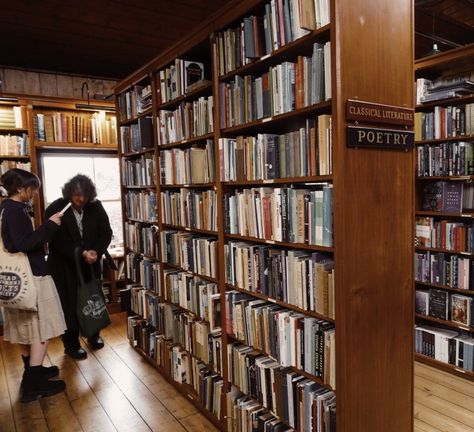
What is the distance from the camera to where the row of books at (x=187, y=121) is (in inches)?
95.9

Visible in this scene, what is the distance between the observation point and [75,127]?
459cm

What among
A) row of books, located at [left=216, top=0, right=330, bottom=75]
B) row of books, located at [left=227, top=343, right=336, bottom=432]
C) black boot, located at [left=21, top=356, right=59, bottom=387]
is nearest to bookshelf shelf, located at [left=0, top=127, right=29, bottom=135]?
black boot, located at [left=21, top=356, right=59, bottom=387]

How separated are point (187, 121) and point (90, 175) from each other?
2752 mm

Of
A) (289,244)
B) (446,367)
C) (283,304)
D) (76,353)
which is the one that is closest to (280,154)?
(289,244)

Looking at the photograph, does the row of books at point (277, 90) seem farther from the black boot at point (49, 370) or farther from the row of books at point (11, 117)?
the row of books at point (11, 117)

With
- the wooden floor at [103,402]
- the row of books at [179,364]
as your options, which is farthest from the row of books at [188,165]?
the wooden floor at [103,402]

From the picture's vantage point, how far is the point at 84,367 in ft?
11.1

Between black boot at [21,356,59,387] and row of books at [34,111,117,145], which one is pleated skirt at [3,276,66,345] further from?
row of books at [34,111,117,145]

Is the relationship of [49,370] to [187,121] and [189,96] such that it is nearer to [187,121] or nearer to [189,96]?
[187,121]

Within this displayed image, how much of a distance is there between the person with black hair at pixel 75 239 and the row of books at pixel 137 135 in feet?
1.76

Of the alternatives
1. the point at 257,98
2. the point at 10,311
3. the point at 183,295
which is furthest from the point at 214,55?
the point at 10,311

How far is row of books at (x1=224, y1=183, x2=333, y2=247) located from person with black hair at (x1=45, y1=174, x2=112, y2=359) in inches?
59.4

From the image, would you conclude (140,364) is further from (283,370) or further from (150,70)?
(150,70)

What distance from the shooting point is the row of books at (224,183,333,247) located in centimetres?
167
